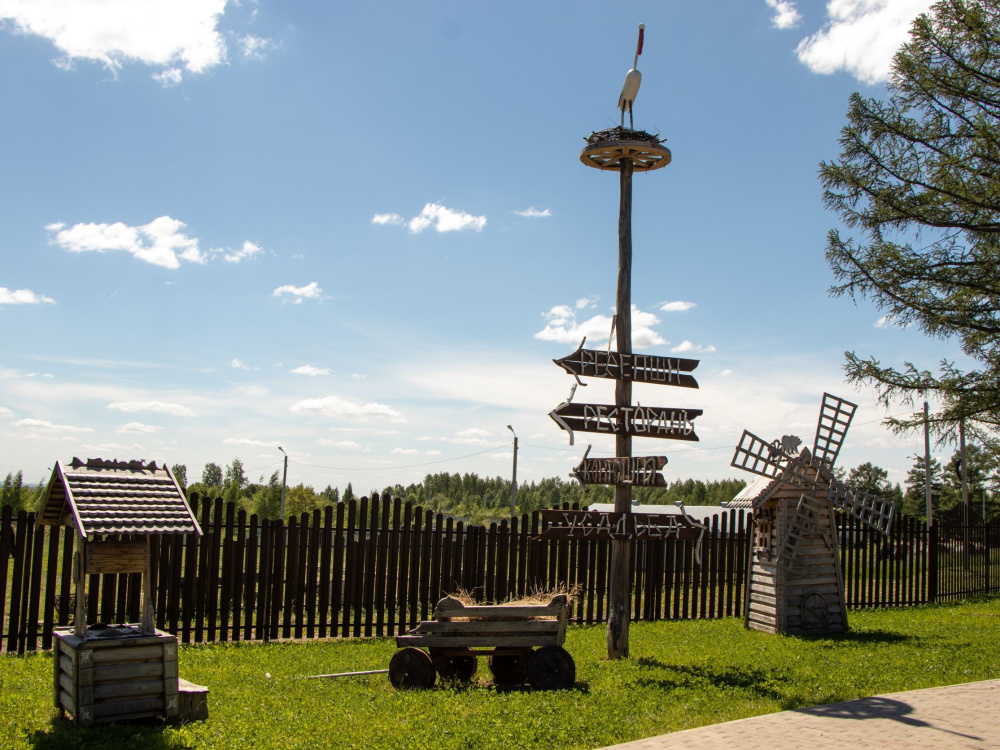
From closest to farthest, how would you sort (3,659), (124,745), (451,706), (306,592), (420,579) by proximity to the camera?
(124,745) < (451,706) < (3,659) < (306,592) < (420,579)

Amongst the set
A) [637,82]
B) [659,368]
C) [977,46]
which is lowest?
[659,368]

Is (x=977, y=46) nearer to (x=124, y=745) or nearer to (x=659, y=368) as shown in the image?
(x=659, y=368)

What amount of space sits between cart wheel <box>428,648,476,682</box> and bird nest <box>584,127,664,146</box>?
6.51m

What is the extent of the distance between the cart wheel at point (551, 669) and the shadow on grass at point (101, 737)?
3.59 m

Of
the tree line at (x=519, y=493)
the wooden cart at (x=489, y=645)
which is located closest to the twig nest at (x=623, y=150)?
the wooden cart at (x=489, y=645)

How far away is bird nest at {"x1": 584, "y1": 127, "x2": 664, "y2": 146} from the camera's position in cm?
1064

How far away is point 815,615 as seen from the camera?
13.0 m

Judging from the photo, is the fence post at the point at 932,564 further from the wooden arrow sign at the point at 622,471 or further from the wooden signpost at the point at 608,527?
the wooden arrow sign at the point at 622,471

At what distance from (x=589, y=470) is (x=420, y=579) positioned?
3.99m

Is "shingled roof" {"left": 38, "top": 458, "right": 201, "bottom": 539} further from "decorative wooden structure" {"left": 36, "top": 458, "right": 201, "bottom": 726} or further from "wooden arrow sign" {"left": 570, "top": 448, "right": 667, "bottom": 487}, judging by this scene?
"wooden arrow sign" {"left": 570, "top": 448, "right": 667, "bottom": 487}

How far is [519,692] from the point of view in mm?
8242

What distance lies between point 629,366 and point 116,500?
20.3 feet

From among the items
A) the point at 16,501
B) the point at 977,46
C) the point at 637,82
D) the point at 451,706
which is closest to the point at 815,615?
the point at 451,706

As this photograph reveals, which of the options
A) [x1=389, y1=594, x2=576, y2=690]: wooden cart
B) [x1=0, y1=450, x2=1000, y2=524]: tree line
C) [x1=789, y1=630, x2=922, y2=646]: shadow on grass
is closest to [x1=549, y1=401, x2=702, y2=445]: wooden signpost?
[x1=389, y1=594, x2=576, y2=690]: wooden cart
